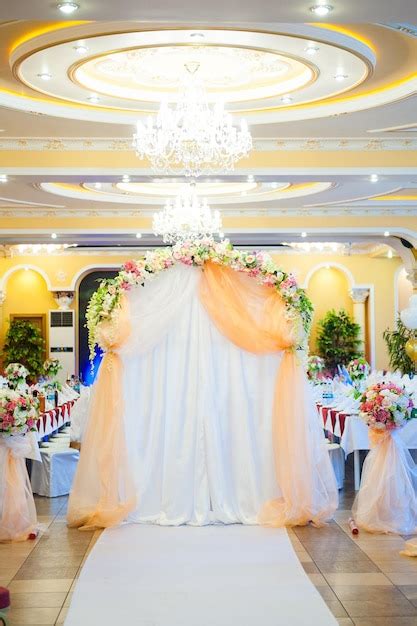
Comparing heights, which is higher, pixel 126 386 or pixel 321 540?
pixel 126 386

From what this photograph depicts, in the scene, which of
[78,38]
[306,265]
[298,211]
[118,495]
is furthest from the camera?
[306,265]

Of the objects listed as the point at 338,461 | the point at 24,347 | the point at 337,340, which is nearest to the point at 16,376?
the point at 338,461

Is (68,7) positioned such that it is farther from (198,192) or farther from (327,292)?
(327,292)

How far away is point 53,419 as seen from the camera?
12203 millimetres

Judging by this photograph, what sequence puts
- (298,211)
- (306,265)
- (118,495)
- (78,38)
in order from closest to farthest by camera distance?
(78,38) → (118,495) → (298,211) → (306,265)

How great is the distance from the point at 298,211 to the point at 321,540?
31.7ft

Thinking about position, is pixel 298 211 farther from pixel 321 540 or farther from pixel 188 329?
pixel 321 540

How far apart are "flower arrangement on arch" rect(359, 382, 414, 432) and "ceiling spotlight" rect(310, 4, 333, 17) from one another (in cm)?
367

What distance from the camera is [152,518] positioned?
8164mm

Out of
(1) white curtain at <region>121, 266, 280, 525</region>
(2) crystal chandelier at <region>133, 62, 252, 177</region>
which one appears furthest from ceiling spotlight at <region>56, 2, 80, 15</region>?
(2) crystal chandelier at <region>133, 62, 252, 177</region>

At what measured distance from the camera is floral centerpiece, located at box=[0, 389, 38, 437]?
7.76 m

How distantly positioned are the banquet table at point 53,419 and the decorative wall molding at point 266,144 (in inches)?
129

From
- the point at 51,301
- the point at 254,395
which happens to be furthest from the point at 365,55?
the point at 51,301

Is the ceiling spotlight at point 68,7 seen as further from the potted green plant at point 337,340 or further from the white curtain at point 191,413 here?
the potted green plant at point 337,340
